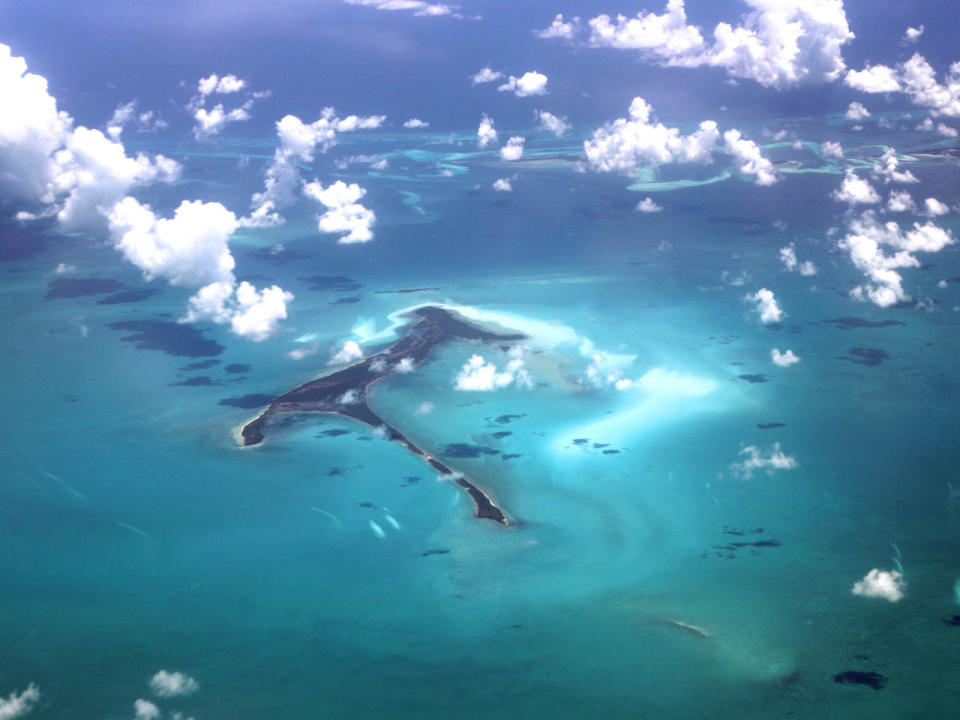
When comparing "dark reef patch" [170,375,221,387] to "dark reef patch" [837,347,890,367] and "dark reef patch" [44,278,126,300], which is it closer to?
"dark reef patch" [44,278,126,300]

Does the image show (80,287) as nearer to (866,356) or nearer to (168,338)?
(168,338)

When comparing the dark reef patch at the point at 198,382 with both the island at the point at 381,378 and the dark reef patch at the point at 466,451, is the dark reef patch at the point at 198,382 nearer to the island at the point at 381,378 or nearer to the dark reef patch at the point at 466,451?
the island at the point at 381,378

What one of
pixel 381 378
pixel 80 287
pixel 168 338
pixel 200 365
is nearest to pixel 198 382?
pixel 200 365

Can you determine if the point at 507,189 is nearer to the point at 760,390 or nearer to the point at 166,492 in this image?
the point at 760,390

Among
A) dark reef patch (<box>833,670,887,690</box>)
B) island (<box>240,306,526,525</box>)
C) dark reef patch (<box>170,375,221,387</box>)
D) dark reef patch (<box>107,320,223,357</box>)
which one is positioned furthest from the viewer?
dark reef patch (<box>107,320,223,357</box>)

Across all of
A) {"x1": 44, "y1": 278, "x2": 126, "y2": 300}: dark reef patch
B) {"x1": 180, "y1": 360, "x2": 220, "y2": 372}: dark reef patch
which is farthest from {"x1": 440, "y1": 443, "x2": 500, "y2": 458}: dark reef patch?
{"x1": 44, "y1": 278, "x2": 126, "y2": 300}: dark reef patch
